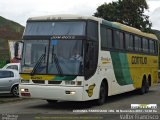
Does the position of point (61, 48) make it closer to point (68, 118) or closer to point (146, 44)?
point (68, 118)

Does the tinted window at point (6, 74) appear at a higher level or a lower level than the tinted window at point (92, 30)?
lower

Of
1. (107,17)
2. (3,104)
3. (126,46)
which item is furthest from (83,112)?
(107,17)

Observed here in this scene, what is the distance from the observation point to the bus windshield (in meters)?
15.8

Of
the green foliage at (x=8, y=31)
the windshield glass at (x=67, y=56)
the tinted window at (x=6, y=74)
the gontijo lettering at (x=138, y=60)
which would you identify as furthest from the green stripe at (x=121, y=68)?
the green foliage at (x=8, y=31)

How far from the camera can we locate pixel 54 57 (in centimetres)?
1599

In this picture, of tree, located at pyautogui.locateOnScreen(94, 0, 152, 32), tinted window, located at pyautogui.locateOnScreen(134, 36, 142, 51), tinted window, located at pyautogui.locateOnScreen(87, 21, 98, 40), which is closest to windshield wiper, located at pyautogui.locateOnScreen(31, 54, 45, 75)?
tinted window, located at pyautogui.locateOnScreen(87, 21, 98, 40)

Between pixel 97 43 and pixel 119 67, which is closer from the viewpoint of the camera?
pixel 97 43

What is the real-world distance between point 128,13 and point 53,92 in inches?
1831

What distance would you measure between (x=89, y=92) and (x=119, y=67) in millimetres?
4270

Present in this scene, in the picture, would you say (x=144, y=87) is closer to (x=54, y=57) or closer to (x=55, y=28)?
(x=55, y=28)

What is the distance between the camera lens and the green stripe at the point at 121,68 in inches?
766

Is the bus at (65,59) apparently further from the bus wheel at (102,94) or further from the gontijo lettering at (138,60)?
the gontijo lettering at (138,60)

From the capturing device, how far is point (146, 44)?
82.5 ft

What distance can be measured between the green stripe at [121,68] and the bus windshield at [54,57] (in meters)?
3.42
